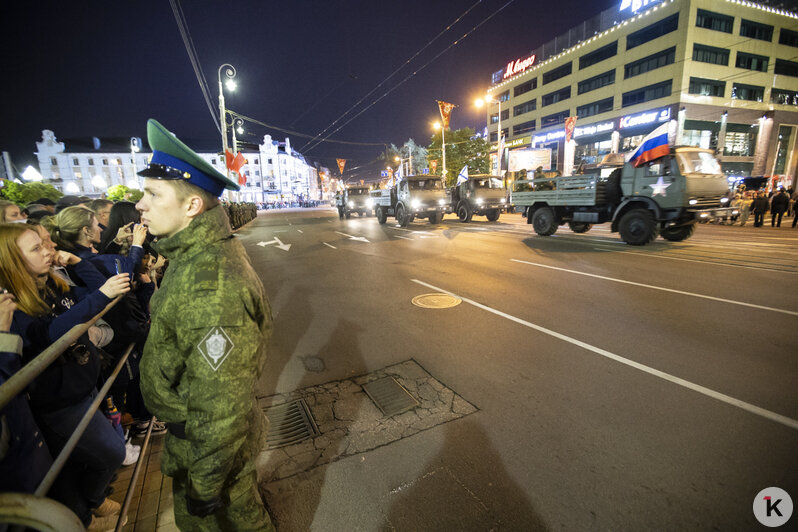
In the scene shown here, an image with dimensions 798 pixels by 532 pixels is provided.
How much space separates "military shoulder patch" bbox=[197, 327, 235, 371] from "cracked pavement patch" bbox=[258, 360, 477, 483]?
1.58 metres

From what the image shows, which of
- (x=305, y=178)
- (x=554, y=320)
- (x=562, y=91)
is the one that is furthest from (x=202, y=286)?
(x=305, y=178)

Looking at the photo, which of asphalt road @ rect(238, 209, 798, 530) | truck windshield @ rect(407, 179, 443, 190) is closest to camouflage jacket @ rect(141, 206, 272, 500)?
asphalt road @ rect(238, 209, 798, 530)

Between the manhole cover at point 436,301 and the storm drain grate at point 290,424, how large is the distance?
119 inches

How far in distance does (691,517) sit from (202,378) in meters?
2.81

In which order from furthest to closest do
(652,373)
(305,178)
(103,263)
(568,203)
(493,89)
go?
(305,178), (493,89), (568,203), (652,373), (103,263)

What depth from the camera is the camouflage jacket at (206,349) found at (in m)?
1.30

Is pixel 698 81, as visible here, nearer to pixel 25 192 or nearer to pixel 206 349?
pixel 206 349

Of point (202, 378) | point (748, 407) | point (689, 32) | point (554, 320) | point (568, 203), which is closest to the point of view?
point (202, 378)

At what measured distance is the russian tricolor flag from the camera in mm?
10562

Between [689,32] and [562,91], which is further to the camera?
[562,91]

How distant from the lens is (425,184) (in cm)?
1917

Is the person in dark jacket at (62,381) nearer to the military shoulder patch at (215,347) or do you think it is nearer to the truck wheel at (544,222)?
the military shoulder patch at (215,347)

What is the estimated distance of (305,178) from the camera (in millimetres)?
106062

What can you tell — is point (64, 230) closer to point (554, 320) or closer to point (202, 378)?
point (202, 378)
